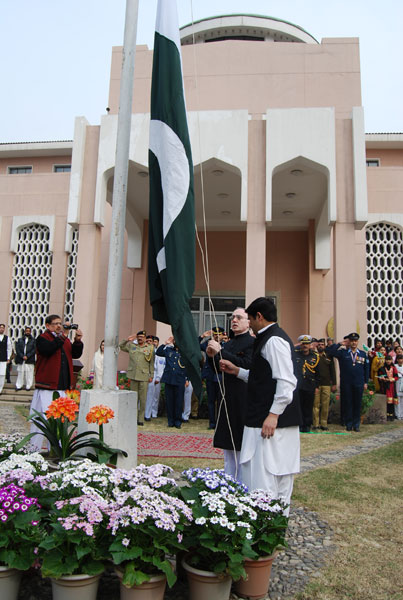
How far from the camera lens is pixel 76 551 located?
2336 millimetres

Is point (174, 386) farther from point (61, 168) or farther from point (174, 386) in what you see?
point (61, 168)

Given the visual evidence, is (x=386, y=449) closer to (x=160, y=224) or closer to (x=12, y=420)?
(x=160, y=224)

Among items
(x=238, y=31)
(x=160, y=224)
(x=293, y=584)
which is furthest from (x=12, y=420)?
(x=238, y=31)

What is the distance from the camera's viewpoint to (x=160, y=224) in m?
3.86

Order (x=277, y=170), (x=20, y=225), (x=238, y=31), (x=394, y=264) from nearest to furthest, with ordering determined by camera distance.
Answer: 1. (x=277, y=170)
2. (x=394, y=264)
3. (x=20, y=225)
4. (x=238, y=31)

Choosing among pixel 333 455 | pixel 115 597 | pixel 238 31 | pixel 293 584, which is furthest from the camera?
pixel 238 31

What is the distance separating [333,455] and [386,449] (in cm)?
96

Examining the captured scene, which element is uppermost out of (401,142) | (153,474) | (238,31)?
(238,31)

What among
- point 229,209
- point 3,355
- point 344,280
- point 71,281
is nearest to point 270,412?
point 344,280

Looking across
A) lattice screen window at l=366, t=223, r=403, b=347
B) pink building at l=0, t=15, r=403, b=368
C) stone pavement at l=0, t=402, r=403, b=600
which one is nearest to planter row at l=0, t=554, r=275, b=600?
stone pavement at l=0, t=402, r=403, b=600

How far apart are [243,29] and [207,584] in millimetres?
20295

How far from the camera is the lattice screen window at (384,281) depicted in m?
14.1

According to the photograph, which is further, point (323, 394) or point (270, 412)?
point (323, 394)

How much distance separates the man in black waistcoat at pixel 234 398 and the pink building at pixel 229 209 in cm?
759
